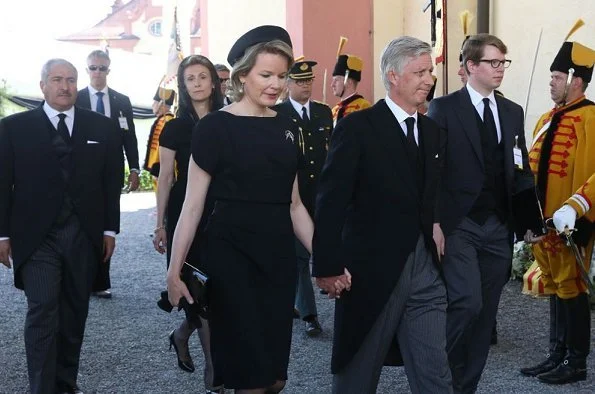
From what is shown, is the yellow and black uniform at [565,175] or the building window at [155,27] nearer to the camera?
the yellow and black uniform at [565,175]

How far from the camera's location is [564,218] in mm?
5371

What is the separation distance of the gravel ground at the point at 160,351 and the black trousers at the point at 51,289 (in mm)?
535

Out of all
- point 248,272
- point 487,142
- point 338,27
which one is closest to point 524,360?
point 487,142

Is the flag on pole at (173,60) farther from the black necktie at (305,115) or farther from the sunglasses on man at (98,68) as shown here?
the black necktie at (305,115)

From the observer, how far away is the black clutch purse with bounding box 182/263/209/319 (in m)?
4.07

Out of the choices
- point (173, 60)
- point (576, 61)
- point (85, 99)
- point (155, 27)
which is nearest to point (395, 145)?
point (576, 61)

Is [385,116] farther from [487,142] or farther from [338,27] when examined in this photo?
[338,27]

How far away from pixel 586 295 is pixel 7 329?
4.11 m

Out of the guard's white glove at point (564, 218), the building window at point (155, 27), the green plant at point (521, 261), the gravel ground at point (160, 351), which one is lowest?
the gravel ground at point (160, 351)

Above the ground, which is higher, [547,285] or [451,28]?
[451,28]

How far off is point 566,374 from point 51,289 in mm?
2770

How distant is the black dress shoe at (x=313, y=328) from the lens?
278 inches

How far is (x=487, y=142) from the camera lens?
16.6 feet

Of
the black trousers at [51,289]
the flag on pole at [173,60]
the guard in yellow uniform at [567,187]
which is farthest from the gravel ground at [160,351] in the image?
the flag on pole at [173,60]
